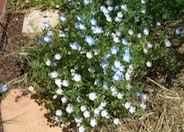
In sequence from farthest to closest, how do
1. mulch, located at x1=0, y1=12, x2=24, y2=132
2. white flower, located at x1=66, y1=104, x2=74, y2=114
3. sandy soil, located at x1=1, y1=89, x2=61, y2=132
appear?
mulch, located at x1=0, y1=12, x2=24, y2=132
sandy soil, located at x1=1, y1=89, x2=61, y2=132
white flower, located at x1=66, y1=104, x2=74, y2=114

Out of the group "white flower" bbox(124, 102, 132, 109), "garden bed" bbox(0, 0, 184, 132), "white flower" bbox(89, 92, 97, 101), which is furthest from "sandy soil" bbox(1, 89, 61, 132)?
"white flower" bbox(124, 102, 132, 109)

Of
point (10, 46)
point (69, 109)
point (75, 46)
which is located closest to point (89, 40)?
point (75, 46)

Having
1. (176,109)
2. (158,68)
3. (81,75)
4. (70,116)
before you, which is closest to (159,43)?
(158,68)

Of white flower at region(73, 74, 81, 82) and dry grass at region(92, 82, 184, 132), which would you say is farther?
dry grass at region(92, 82, 184, 132)

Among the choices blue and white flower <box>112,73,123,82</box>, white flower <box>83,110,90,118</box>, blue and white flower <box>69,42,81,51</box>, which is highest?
blue and white flower <box>69,42,81,51</box>

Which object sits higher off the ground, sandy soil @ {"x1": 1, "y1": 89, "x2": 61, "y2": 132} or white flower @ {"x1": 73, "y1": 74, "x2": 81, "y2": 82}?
white flower @ {"x1": 73, "y1": 74, "x2": 81, "y2": 82}

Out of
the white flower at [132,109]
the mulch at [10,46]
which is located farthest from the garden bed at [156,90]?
the white flower at [132,109]

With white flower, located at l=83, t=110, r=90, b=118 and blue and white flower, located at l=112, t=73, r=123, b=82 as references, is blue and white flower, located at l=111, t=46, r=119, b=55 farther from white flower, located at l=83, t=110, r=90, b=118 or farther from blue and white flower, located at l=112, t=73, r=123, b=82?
white flower, located at l=83, t=110, r=90, b=118
